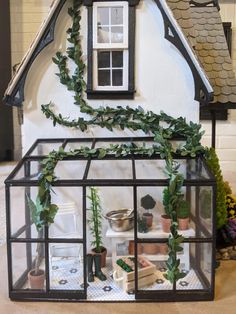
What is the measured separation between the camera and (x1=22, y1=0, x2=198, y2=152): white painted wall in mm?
2531

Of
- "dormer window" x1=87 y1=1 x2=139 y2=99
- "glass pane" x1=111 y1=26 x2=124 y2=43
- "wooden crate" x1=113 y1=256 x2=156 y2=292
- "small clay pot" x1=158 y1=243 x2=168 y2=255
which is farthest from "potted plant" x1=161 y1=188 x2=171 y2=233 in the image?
"glass pane" x1=111 y1=26 x2=124 y2=43

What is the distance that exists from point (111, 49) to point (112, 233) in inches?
42.3

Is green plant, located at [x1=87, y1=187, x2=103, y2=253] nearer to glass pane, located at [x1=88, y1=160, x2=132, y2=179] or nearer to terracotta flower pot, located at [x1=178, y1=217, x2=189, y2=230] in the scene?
glass pane, located at [x1=88, y1=160, x2=132, y2=179]

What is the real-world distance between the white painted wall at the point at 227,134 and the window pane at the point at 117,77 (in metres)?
2.43

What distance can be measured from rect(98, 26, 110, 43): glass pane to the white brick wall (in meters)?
2.55

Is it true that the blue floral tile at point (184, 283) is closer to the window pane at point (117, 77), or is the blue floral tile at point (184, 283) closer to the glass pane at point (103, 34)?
the window pane at point (117, 77)

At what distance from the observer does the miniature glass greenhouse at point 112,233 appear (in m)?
2.12

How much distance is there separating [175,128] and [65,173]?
2.33 feet

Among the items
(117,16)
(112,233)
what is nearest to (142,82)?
(117,16)

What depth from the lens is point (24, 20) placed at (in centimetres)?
492

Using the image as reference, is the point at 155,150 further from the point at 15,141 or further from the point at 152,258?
the point at 15,141

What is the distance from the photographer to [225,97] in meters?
2.77

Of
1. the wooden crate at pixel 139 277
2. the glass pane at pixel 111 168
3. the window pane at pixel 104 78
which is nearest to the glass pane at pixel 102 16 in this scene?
the window pane at pixel 104 78

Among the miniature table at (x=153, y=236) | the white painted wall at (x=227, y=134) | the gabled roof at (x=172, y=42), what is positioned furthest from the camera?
the white painted wall at (x=227, y=134)
